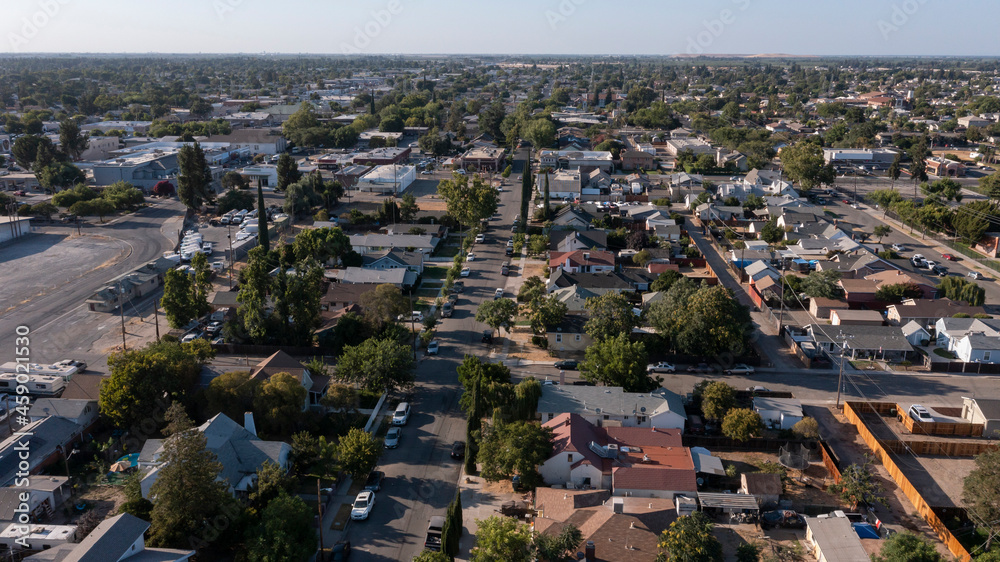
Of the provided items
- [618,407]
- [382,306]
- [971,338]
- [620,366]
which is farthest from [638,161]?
[618,407]

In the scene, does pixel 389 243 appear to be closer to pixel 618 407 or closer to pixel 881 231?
pixel 618 407

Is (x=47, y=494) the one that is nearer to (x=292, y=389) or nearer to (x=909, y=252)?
(x=292, y=389)

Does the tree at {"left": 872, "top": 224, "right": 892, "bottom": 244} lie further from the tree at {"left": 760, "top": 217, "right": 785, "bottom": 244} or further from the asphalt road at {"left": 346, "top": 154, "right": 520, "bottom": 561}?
the asphalt road at {"left": 346, "top": 154, "right": 520, "bottom": 561}

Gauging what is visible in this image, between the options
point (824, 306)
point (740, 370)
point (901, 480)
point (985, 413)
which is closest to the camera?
point (901, 480)

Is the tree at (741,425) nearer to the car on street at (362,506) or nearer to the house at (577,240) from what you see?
the car on street at (362,506)

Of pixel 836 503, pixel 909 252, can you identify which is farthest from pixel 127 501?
pixel 909 252

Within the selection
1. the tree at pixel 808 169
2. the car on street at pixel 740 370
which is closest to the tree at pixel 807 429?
the car on street at pixel 740 370
